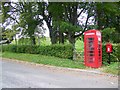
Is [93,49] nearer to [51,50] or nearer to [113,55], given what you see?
[113,55]

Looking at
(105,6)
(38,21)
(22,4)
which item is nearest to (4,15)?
(22,4)

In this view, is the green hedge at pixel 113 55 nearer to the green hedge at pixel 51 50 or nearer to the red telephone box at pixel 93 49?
the red telephone box at pixel 93 49

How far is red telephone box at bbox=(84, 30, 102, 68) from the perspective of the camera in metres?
13.0

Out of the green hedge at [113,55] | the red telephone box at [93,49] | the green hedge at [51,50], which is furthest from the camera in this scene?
the green hedge at [51,50]

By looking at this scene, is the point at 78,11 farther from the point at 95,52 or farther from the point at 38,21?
the point at 95,52

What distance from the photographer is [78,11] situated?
2077 cm

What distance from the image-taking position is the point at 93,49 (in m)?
13.2

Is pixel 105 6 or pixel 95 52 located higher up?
pixel 105 6

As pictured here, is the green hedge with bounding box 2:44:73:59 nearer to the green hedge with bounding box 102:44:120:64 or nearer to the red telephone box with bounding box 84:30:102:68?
the green hedge with bounding box 102:44:120:64

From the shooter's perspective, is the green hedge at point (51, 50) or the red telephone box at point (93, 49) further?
the green hedge at point (51, 50)

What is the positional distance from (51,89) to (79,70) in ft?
15.7

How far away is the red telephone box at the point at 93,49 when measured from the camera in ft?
42.7

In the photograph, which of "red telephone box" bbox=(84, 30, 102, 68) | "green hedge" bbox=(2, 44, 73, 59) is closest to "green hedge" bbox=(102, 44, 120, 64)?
"red telephone box" bbox=(84, 30, 102, 68)

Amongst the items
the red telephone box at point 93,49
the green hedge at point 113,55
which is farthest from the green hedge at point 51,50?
the red telephone box at point 93,49
